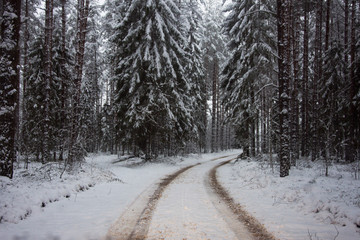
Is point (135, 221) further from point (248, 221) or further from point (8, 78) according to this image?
point (8, 78)

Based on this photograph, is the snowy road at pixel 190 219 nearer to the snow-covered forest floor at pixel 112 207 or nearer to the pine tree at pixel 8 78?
the snow-covered forest floor at pixel 112 207

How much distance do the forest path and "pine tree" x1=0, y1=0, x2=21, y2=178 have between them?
450 centimetres

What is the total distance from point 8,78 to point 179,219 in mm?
7079

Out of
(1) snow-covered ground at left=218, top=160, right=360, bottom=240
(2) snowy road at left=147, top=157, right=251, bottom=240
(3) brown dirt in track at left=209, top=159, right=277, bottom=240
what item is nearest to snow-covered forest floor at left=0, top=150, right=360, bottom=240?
(1) snow-covered ground at left=218, top=160, right=360, bottom=240

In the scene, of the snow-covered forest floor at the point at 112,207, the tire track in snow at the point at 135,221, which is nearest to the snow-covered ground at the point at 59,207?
the snow-covered forest floor at the point at 112,207

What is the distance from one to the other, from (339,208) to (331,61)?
57.1ft

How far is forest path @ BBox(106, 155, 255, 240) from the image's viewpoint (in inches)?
186

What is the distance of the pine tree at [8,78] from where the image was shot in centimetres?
719

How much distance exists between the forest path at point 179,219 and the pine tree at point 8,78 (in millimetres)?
4498

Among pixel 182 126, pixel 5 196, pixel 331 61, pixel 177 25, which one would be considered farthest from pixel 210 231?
pixel 331 61

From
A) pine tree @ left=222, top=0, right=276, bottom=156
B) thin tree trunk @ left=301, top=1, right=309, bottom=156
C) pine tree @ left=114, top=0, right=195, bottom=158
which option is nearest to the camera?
pine tree @ left=114, top=0, right=195, bottom=158

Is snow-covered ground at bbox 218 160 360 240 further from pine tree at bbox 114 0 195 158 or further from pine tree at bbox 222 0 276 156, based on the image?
pine tree at bbox 114 0 195 158

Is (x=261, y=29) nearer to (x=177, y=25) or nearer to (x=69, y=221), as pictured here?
(x=177, y=25)

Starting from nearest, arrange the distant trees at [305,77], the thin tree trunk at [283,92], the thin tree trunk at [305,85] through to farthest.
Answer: the thin tree trunk at [283,92] < the distant trees at [305,77] < the thin tree trunk at [305,85]
